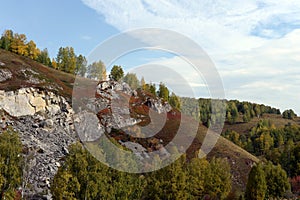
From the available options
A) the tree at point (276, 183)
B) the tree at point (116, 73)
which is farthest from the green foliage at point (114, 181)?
the tree at point (116, 73)

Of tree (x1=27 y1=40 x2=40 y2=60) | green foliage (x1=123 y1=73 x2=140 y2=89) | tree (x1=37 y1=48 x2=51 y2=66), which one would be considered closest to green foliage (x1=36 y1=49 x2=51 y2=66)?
tree (x1=37 y1=48 x2=51 y2=66)

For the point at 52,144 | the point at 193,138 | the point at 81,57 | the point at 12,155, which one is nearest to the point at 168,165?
the point at 12,155

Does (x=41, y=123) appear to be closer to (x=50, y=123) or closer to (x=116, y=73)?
(x=50, y=123)

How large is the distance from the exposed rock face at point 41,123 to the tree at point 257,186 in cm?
2905

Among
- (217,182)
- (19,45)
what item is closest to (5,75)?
(19,45)

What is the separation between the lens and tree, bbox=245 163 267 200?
1858 inches

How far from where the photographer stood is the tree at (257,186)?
47.2 m

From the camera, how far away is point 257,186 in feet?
155

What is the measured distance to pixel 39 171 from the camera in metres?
49.7

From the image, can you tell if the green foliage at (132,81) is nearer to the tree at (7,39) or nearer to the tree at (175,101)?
the tree at (175,101)

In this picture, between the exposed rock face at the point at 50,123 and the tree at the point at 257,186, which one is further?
the exposed rock face at the point at 50,123

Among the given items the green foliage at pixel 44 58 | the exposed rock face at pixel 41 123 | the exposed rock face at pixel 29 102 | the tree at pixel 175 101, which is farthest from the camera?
the tree at pixel 175 101

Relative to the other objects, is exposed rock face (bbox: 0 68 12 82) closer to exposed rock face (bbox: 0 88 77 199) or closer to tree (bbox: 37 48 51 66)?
exposed rock face (bbox: 0 88 77 199)

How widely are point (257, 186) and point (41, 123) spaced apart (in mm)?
41211
